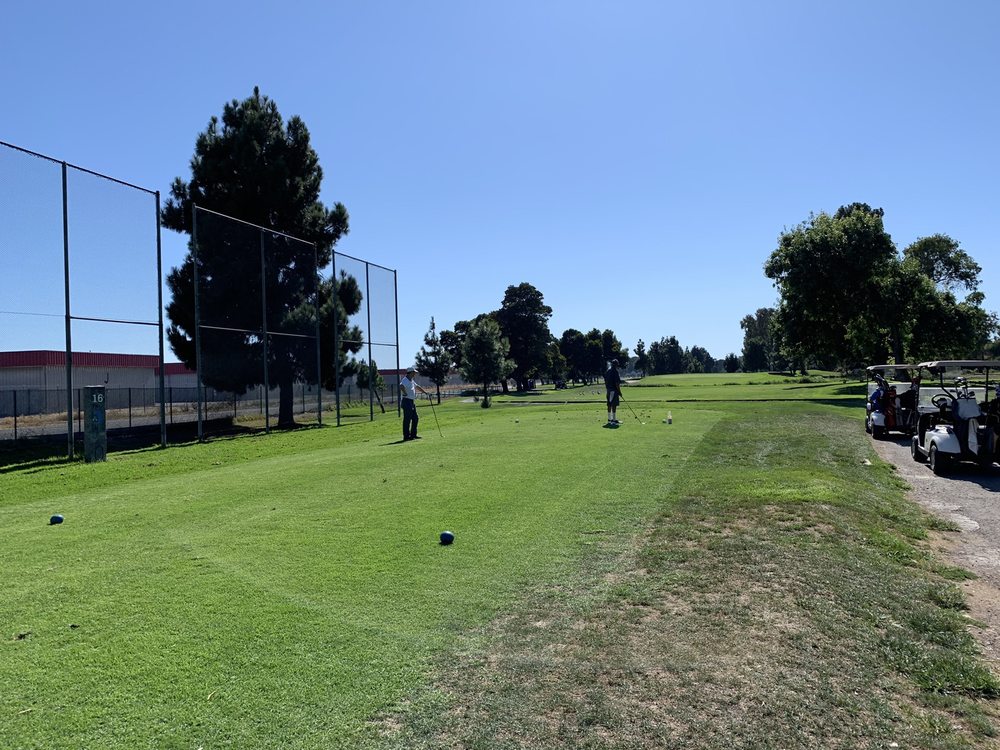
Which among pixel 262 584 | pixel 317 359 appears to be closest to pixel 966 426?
pixel 262 584

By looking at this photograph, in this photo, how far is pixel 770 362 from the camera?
159250mm

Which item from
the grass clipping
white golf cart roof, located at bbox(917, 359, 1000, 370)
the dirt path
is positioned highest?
white golf cart roof, located at bbox(917, 359, 1000, 370)

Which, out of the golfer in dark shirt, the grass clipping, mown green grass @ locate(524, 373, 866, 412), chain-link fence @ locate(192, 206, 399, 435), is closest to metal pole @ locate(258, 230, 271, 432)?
chain-link fence @ locate(192, 206, 399, 435)

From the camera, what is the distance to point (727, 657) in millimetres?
4488

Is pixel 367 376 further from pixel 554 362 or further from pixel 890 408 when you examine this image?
pixel 554 362

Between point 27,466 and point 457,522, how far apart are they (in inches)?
532

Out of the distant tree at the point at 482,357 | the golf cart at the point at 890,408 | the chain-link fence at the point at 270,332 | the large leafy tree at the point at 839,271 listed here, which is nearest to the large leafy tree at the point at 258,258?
the chain-link fence at the point at 270,332

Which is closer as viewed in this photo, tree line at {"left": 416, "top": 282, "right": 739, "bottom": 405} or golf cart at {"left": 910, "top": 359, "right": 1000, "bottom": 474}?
golf cart at {"left": 910, "top": 359, "right": 1000, "bottom": 474}

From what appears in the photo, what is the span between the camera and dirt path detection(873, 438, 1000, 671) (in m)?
5.66

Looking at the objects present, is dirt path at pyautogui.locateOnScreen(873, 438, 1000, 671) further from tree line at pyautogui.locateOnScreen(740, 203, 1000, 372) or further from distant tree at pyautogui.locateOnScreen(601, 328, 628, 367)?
distant tree at pyautogui.locateOnScreen(601, 328, 628, 367)

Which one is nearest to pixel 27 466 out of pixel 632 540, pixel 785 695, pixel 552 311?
pixel 632 540

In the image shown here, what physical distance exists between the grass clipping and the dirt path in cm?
20

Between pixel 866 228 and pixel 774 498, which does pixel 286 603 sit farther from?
pixel 866 228

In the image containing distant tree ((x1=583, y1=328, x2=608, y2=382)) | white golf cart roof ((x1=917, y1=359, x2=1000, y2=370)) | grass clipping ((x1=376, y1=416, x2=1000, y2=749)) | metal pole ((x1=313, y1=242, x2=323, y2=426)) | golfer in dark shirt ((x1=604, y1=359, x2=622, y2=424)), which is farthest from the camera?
distant tree ((x1=583, y1=328, x2=608, y2=382))
